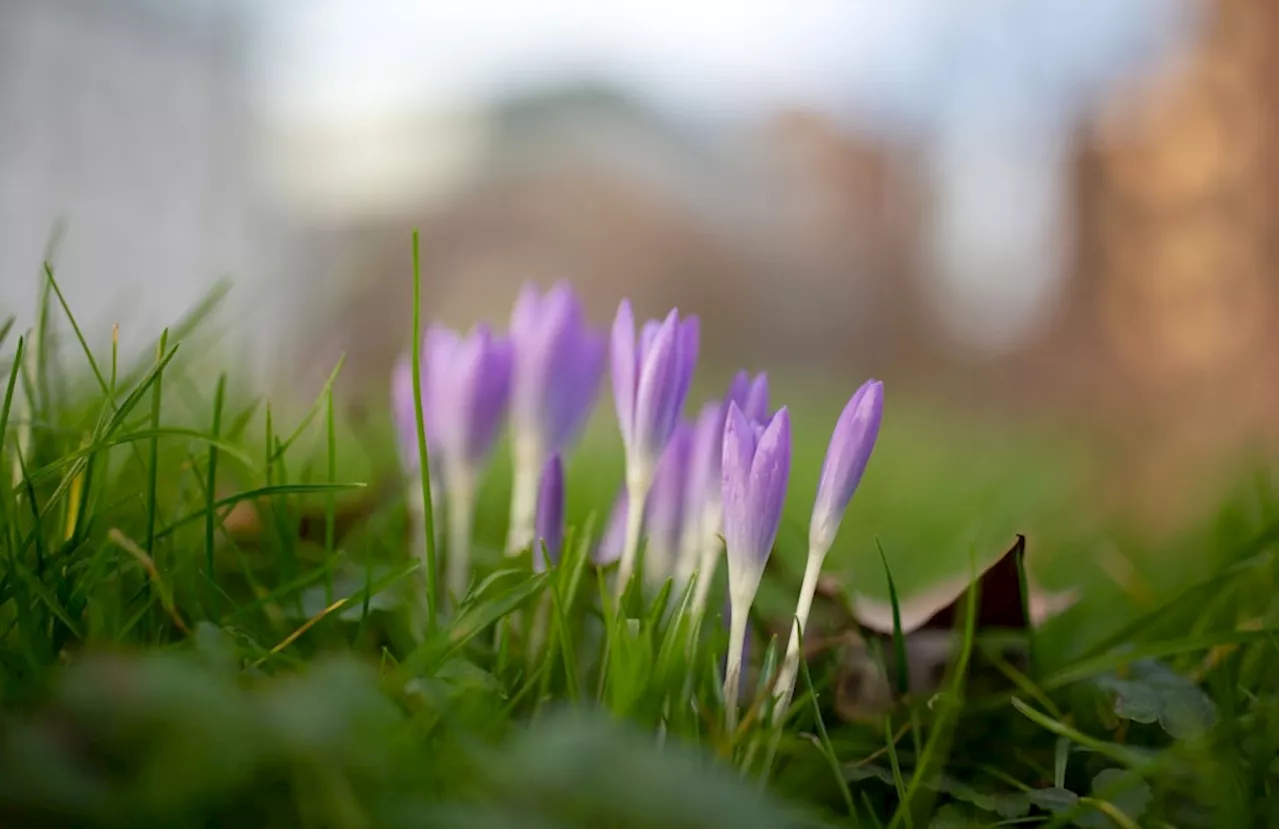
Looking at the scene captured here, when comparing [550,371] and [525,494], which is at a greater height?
[550,371]

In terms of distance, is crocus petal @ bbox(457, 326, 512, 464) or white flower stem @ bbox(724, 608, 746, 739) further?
crocus petal @ bbox(457, 326, 512, 464)

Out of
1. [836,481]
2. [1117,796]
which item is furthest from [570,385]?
[1117,796]

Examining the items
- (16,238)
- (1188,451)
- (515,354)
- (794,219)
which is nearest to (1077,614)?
(515,354)

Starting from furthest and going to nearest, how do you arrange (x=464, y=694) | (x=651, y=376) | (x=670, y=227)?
(x=670, y=227), (x=651, y=376), (x=464, y=694)

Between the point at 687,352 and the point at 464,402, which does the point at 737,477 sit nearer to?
the point at 687,352

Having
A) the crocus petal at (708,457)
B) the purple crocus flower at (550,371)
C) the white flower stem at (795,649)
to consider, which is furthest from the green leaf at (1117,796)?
the purple crocus flower at (550,371)

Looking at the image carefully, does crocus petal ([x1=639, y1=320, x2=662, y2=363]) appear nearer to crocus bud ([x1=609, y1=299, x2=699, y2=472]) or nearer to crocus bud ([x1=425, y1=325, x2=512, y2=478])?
crocus bud ([x1=609, y1=299, x2=699, y2=472])

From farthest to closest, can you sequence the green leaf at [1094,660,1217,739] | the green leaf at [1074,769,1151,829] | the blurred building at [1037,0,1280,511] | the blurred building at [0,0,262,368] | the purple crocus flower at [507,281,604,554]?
the blurred building at [0,0,262,368]
the blurred building at [1037,0,1280,511]
the purple crocus flower at [507,281,604,554]
the green leaf at [1094,660,1217,739]
the green leaf at [1074,769,1151,829]

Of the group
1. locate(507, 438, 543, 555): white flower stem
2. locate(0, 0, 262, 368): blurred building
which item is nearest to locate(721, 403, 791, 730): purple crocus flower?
locate(507, 438, 543, 555): white flower stem

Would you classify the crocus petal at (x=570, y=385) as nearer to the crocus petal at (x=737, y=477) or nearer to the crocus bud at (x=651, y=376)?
the crocus bud at (x=651, y=376)
